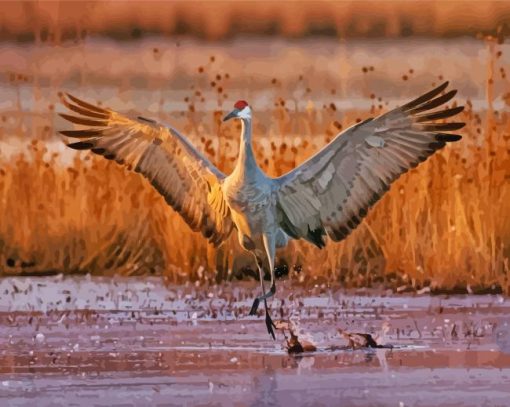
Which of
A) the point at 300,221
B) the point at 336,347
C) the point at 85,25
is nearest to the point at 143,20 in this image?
the point at 85,25

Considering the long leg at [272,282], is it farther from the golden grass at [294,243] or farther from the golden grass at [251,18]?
the golden grass at [251,18]

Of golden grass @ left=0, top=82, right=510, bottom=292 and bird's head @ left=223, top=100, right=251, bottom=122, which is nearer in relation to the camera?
bird's head @ left=223, top=100, right=251, bottom=122

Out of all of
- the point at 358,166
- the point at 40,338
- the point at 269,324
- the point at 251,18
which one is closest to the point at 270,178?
the point at 358,166

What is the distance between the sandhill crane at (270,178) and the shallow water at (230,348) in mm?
537

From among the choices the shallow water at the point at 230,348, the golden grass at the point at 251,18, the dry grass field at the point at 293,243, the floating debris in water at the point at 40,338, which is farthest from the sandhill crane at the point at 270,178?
the golden grass at the point at 251,18

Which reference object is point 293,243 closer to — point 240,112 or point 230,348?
point 240,112

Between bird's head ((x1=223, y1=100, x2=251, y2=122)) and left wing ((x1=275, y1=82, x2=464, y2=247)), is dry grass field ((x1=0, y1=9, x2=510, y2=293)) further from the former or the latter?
bird's head ((x1=223, y1=100, x2=251, y2=122))

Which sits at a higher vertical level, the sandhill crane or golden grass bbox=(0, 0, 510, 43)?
golden grass bbox=(0, 0, 510, 43)

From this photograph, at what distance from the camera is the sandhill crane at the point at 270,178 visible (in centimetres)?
1406

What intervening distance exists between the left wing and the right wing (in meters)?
0.56

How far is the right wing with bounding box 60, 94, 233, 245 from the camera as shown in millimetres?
14602

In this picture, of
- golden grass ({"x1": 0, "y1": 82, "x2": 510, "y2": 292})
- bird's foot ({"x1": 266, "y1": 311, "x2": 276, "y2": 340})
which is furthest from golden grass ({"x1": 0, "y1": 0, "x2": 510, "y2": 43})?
bird's foot ({"x1": 266, "y1": 311, "x2": 276, "y2": 340})

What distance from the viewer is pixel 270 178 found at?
14375 millimetres

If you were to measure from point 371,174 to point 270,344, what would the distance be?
73.5 inches
